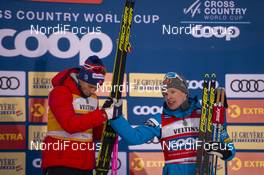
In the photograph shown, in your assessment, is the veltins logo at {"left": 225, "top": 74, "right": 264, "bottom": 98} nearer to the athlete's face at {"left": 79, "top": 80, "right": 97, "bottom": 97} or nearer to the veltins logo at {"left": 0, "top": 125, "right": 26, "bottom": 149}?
the athlete's face at {"left": 79, "top": 80, "right": 97, "bottom": 97}

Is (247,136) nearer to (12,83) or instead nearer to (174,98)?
(174,98)

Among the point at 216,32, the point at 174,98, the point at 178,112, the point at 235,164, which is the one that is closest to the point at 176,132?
the point at 178,112

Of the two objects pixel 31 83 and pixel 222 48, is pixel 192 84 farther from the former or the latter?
pixel 31 83

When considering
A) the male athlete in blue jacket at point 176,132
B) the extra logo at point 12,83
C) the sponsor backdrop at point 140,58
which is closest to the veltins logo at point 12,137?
the sponsor backdrop at point 140,58

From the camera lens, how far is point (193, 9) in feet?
16.0

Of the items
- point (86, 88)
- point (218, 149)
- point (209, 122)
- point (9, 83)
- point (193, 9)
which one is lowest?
point (218, 149)

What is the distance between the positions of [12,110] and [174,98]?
5.35 feet

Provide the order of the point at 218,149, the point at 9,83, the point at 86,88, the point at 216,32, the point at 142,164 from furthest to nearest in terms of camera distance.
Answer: the point at 216,32 < the point at 142,164 < the point at 9,83 < the point at 86,88 < the point at 218,149

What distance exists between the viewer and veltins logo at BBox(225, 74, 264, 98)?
16.0 ft

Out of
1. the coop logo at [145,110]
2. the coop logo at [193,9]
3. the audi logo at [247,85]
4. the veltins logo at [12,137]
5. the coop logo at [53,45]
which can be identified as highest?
the coop logo at [193,9]

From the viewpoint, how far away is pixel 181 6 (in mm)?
4879

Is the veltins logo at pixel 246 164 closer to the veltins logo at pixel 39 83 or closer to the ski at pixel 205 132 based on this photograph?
the ski at pixel 205 132

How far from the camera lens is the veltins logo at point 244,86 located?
16.0 feet

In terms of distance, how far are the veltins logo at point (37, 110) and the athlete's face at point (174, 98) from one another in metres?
1.36
